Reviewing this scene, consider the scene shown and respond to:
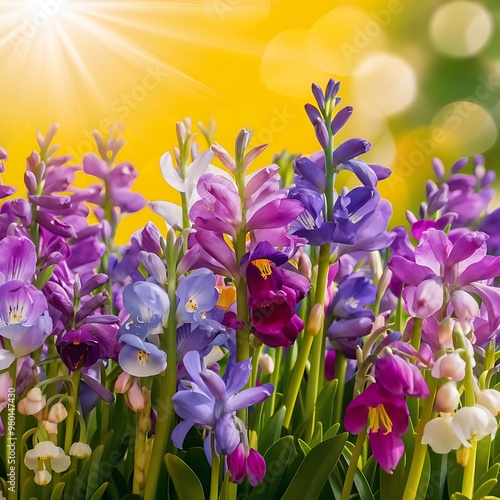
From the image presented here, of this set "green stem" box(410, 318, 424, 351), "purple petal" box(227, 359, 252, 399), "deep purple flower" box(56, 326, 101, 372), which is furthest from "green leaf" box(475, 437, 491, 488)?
"deep purple flower" box(56, 326, 101, 372)

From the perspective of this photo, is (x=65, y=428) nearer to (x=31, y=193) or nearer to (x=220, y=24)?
(x=31, y=193)

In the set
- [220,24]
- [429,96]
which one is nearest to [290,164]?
[220,24]

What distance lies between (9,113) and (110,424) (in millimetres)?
1388

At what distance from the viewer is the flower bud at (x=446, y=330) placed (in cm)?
54

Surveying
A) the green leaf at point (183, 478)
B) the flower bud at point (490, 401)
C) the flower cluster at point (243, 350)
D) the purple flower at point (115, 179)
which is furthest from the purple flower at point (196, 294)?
the purple flower at point (115, 179)

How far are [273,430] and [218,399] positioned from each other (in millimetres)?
136

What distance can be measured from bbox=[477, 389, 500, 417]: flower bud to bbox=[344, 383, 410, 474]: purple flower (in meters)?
0.05

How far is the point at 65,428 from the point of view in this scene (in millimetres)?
700

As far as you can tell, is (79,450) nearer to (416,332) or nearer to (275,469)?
(275,469)

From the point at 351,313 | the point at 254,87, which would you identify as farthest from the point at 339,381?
the point at 254,87

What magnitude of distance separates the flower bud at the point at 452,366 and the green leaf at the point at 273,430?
20cm

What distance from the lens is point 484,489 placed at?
58cm

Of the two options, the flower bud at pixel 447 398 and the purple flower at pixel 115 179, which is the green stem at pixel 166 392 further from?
the purple flower at pixel 115 179

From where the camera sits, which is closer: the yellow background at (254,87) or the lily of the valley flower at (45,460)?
the lily of the valley flower at (45,460)
